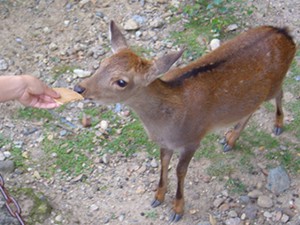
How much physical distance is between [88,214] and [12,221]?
2.16 feet

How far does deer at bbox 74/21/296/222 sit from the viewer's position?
4352mm

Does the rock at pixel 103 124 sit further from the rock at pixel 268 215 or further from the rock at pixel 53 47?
the rock at pixel 268 215

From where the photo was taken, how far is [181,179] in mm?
4934

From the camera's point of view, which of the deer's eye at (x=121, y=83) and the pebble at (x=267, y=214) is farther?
the pebble at (x=267, y=214)

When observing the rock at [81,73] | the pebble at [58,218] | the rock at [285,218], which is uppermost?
the rock at [81,73]

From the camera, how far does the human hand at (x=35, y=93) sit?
4102 mm

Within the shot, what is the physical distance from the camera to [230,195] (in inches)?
205

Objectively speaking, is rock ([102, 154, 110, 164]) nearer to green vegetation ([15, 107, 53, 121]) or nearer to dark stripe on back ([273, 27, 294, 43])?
green vegetation ([15, 107, 53, 121])

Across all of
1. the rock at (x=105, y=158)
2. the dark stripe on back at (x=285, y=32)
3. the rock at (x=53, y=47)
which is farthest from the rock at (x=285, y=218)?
the rock at (x=53, y=47)

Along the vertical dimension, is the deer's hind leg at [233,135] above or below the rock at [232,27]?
below

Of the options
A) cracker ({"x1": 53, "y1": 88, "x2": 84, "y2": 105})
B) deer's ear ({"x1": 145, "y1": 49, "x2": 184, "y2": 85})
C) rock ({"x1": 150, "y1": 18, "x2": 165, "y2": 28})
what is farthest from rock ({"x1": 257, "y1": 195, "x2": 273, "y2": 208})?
rock ({"x1": 150, "y1": 18, "x2": 165, "y2": 28})

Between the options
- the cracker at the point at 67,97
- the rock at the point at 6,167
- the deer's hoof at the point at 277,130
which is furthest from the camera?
the deer's hoof at the point at 277,130

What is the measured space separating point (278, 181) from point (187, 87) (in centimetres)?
125

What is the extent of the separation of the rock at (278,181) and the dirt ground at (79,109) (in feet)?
0.17
